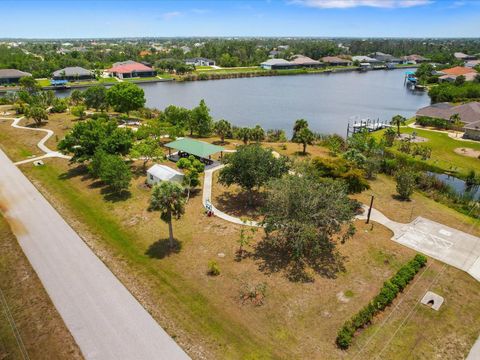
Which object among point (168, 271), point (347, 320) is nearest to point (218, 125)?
point (168, 271)

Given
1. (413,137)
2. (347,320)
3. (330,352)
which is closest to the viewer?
(330,352)

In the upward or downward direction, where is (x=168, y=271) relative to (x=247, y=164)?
downward

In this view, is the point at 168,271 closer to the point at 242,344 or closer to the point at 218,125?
the point at 242,344

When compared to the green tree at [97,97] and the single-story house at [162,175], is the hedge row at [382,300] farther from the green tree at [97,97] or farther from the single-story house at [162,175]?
the green tree at [97,97]

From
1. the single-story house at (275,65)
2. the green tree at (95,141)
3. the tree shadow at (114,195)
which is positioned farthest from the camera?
the single-story house at (275,65)

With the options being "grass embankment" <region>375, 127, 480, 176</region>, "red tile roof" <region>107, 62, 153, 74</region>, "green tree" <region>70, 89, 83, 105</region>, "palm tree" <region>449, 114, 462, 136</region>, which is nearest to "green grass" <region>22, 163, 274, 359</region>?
"grass embankment" <region>375, 127, 480, 176</region>

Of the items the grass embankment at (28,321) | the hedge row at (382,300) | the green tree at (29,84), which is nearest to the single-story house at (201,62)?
the green tree at (29,84)

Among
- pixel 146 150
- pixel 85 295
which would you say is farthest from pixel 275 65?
pixel 85 295
